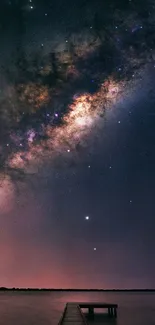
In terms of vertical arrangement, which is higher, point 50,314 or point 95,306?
point 50,314

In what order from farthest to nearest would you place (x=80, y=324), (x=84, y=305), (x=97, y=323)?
(x=84, y=305) → (x=97, y=323) → (x=80, y=324)

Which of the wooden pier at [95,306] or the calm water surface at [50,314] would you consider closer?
the wooden pier at [95,306]

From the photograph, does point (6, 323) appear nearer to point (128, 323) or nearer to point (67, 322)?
point (128, 323)

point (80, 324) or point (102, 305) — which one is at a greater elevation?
point (102, 305)

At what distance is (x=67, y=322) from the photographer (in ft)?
81.2

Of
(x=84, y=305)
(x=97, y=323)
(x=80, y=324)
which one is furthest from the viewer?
(x=84, y=305)

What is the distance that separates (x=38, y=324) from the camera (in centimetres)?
4166

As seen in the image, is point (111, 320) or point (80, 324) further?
point (111, 320)

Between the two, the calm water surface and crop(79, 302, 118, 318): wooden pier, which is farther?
the calm water surface

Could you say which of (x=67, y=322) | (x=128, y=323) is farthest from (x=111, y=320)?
(x=67, y=322)

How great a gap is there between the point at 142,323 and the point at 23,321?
1481 cm

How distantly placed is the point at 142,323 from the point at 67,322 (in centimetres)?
2077

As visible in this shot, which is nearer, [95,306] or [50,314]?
[95,306]

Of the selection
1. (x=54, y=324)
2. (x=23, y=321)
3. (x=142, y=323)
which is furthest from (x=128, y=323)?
(x=23, y=321)
